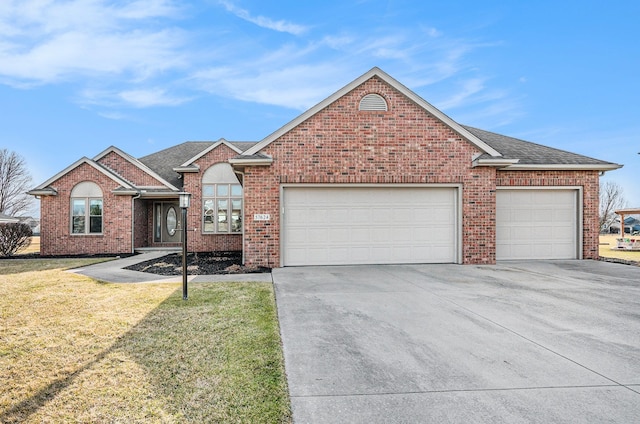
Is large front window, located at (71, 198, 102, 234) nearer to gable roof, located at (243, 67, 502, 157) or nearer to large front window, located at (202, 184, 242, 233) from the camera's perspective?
large front window, located at (202, 184, 242, 233)

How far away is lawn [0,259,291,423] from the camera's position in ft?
8.58

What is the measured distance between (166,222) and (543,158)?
56.8 ft

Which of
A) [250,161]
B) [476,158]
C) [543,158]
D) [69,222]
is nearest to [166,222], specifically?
[69,222]

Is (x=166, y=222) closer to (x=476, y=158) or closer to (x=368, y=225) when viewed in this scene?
(x=368, y=225)

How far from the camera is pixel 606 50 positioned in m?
15.2

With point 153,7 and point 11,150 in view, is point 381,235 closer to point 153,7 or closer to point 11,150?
point 153,7

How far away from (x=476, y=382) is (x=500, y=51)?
57.3ft

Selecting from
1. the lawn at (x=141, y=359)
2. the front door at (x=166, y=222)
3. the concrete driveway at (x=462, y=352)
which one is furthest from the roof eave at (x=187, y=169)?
the concrete driveway at (x=462, y=352)

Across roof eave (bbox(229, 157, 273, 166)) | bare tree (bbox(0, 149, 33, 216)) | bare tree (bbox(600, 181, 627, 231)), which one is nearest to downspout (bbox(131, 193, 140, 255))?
roof eave (bbox(229, 157, 273, 166))

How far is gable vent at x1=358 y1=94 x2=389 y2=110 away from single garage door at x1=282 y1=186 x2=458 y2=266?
8.29ft

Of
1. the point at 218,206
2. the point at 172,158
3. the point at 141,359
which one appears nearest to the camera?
the point at 141,359

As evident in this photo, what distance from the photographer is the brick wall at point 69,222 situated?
14922 mm

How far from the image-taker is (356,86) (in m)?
10.1

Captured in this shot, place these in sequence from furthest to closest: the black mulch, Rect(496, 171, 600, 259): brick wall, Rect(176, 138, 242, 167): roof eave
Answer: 1. Rect(176, 138, 242, 167): roof eave
2. Rect(496, 171, 600, 259): brick wall
3. the black mulch
